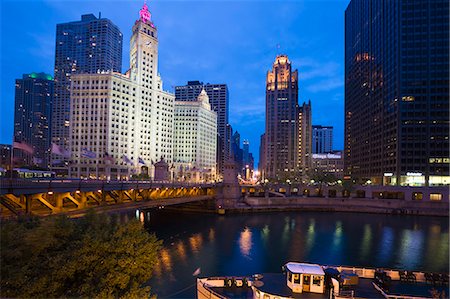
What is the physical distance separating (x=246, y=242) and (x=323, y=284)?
36251 mm

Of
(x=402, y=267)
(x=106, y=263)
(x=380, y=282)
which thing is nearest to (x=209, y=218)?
(x=402, y=267)

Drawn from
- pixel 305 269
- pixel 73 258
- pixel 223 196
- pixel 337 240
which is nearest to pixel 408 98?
pixel 223 196

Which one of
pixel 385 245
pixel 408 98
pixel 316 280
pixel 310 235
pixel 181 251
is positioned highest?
pixel 408 98

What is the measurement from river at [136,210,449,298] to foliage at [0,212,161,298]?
55.0 feet

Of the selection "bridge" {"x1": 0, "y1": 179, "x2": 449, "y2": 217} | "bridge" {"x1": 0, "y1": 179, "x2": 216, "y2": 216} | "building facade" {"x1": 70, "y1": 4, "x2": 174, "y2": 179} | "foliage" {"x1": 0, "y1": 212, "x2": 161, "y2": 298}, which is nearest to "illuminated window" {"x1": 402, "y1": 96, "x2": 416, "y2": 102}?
"bridge" {"x1": 0, "y1": 179, "x2": 449, "y2": 217}

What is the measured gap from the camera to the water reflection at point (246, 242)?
57.4 metres

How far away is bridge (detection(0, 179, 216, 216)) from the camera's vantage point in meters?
33.9

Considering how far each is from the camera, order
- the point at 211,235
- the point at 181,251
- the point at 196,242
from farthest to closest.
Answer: the point at 211,235 → the point at 196,242 → the point at 181,251

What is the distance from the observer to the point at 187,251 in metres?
56.7

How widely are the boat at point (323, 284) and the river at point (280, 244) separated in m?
5.67

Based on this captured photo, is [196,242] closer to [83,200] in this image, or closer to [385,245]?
[83,200]

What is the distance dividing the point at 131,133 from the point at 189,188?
315 ft

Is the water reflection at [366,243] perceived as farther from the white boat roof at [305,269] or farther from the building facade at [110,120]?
the building facade at [110,120]

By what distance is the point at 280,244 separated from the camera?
64.1 metres
